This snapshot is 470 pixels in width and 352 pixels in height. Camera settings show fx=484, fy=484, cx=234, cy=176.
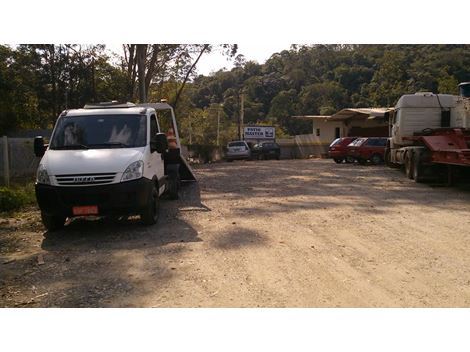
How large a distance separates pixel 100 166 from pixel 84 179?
32 cm

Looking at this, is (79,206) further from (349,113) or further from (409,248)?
(349,113)

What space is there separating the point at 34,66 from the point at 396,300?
98.1 feet

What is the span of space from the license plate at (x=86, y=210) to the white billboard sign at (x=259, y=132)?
3768 centimetres

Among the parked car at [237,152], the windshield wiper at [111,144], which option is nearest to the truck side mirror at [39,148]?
the windshield wiper at [111,144]

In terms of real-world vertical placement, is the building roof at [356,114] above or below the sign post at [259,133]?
above

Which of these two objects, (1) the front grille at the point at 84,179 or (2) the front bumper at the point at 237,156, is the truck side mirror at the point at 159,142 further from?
(2) the front bumper at the point at 237,156

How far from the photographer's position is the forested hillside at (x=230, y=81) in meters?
29.2

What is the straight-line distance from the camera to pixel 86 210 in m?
7.76

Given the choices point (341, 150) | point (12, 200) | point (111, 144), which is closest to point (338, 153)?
point (341, 150)

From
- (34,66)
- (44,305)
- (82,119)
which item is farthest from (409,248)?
(34,66)

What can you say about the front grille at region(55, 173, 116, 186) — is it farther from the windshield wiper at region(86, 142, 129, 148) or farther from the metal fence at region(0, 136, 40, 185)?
the metal fence at region(0, 136, 40, 185)

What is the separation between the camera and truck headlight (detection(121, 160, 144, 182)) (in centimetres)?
789

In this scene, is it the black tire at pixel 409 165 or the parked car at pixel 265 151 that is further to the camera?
the parked car at pixel 265 151

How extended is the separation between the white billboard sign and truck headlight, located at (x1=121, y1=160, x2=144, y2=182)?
37.2 metres
